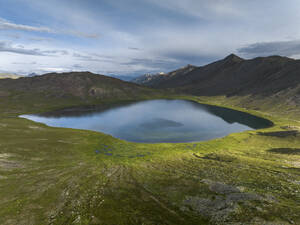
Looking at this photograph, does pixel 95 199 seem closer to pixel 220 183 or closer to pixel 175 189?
pixel 175 189

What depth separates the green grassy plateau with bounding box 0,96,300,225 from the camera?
100.0 feet

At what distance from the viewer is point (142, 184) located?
45.4m

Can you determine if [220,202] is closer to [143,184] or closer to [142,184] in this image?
[143,184]

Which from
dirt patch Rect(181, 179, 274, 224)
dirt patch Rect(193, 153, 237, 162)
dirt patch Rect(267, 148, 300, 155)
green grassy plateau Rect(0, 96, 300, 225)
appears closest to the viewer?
dirt patch Rect(181, 179, 274, 224)

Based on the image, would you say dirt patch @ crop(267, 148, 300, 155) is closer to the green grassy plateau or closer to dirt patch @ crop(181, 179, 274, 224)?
the green grassy plateau

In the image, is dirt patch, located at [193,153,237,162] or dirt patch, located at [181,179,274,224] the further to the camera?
dirt patch, located at [193,153,237,162]

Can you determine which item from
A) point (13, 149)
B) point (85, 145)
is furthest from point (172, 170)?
point (13, 149)

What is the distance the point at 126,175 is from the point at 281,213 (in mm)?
37761

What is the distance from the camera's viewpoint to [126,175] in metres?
52.3

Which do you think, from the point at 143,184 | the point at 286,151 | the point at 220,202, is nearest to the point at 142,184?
the point at 143,184

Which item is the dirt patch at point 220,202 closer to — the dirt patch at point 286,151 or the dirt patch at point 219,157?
the dirt patch at point 219,157

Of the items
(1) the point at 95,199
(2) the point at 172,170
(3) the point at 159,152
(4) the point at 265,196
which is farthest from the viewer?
(3) the point at 159,152

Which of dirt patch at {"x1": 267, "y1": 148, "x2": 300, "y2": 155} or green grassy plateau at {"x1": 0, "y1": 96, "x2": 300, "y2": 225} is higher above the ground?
dirt patch at {"x1": 267, "y1": 148, "x2": 300, "y2": 155}

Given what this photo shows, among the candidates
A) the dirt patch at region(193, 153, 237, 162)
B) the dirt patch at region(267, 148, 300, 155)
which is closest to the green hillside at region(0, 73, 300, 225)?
the dirt patch at region(193, 153, 237, 162)
